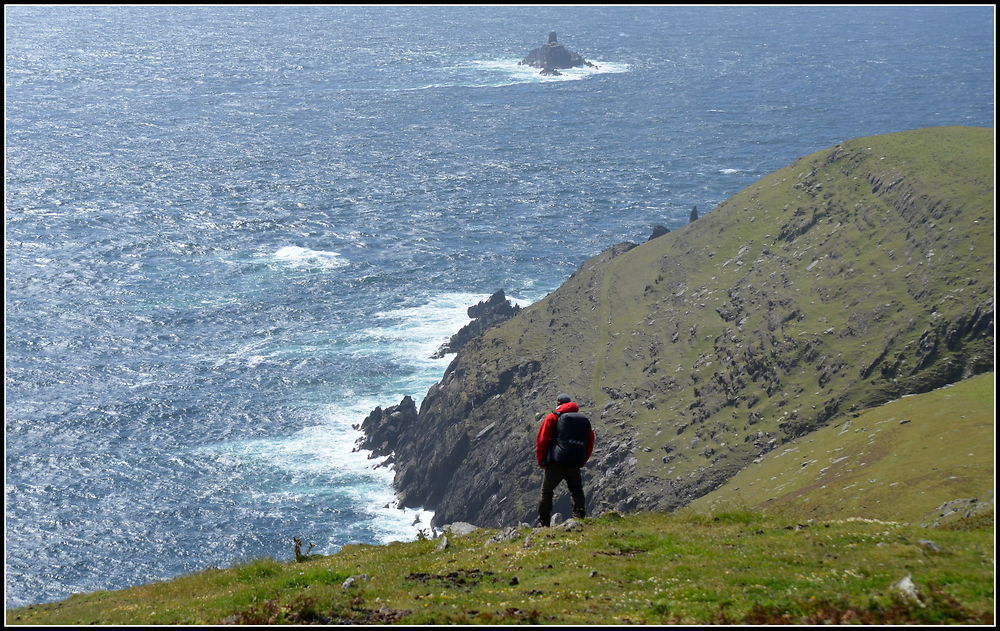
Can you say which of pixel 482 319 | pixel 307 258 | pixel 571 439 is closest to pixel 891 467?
pixel 571 439

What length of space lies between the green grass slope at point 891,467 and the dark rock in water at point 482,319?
189 feet

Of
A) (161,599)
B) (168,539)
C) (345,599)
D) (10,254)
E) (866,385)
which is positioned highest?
(345,599)

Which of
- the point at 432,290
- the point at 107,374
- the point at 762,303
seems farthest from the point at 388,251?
the point at 762,303

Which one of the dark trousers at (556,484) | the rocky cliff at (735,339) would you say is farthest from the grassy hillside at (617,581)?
the rocky cliff at (735,339)

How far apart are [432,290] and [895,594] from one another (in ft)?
376

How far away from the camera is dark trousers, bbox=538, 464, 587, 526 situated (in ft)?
95.4

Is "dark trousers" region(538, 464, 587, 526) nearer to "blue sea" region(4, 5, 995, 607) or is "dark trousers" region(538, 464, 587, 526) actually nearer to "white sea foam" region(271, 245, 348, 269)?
"blue sea" region(4, 5, 995, 607)

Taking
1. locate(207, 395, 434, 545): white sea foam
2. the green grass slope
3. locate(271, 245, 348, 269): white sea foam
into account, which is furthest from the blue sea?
the green grass slope

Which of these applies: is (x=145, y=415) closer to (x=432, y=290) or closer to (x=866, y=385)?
(x=432, y=290)

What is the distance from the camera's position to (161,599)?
26.1 meters

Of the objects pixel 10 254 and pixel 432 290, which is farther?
pixel 10 254

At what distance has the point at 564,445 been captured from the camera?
94.3 feet

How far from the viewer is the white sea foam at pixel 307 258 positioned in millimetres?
142250

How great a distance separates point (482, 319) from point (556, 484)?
282 ft
